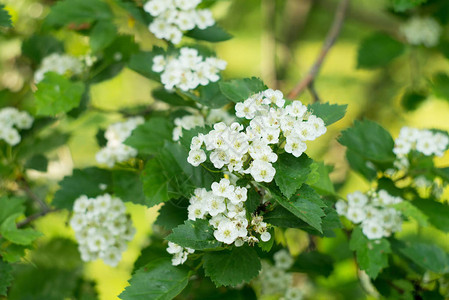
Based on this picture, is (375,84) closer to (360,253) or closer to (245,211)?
(360,253)

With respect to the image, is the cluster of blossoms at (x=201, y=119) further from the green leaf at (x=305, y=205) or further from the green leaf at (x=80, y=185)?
the green leaf at (x=305, y=205)

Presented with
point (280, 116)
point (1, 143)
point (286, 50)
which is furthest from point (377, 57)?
point (1, 143)

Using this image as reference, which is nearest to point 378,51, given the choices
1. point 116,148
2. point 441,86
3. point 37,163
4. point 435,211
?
point 441,86

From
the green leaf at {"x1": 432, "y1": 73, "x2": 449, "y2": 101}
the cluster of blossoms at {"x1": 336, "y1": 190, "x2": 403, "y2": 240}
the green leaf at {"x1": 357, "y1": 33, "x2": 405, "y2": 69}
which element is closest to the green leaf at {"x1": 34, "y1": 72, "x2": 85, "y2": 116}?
the cluster of blossoms at {"x1": 336, "y1": 190, "x2": 403, "y2": 240}

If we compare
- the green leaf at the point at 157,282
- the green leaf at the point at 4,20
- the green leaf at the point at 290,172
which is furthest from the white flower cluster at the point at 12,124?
the green leaf at the point at 290,172

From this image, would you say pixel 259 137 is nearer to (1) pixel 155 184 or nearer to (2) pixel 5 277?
(1) pixel 155 184
